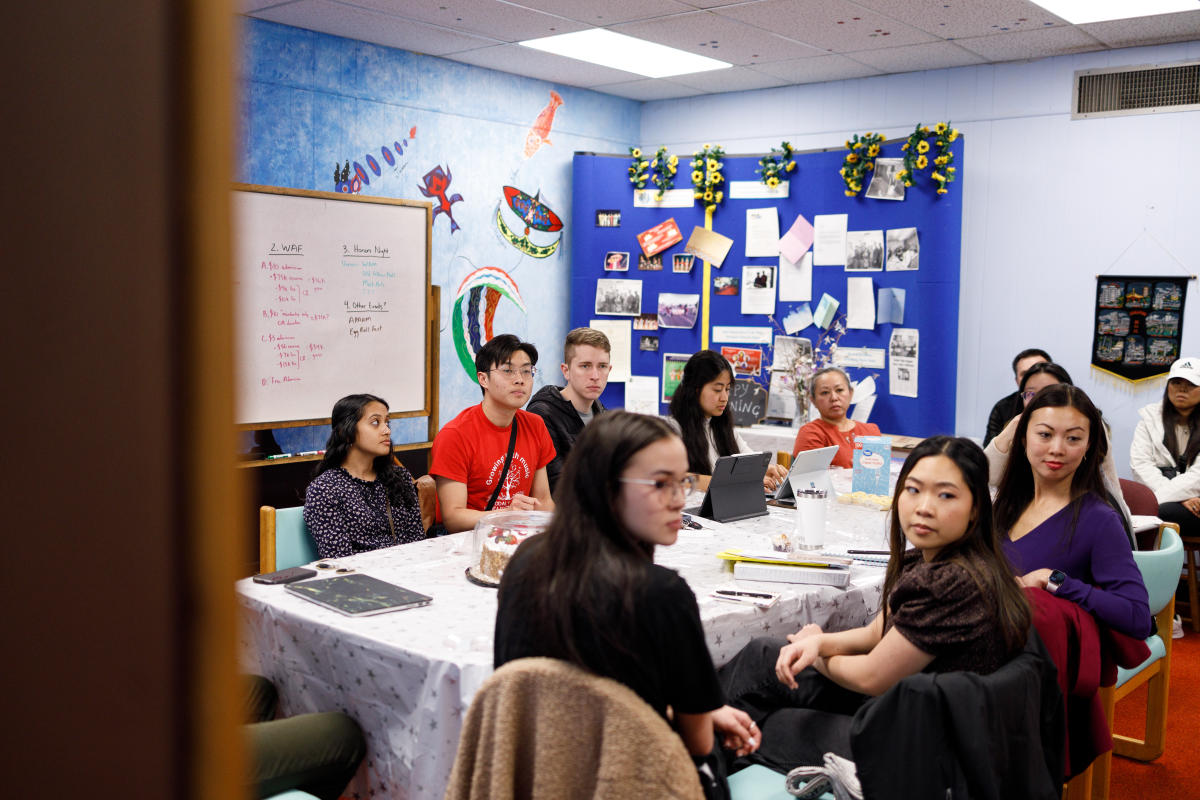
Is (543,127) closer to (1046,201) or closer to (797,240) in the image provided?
(797,240)

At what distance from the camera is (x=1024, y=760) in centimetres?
178

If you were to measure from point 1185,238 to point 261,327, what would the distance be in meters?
4.59

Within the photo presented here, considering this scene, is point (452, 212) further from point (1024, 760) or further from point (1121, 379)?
point (1024, 760)

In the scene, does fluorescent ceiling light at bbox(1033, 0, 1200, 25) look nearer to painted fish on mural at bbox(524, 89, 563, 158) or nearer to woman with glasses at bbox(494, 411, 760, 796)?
painted fish on mural at bbox(524, 89, 563, 158)

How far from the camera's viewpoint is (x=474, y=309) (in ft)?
19.8

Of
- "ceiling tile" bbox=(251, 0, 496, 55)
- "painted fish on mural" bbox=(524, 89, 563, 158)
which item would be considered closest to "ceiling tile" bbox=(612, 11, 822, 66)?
"ceiling tile" bbox=(251, 0, 496, 55)

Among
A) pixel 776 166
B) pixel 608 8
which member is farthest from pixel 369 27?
pixel 776 166

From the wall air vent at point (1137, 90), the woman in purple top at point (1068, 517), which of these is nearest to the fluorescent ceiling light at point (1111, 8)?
the wall air vent at point (1137, 90)

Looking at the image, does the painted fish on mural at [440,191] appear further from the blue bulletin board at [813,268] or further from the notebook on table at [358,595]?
the notebook on table at [358,595]

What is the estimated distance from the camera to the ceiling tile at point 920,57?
530 cm

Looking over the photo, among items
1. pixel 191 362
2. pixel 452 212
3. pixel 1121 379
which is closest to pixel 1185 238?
pixel 1121 379

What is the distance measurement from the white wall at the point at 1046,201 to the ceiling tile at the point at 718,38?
2.56 feet

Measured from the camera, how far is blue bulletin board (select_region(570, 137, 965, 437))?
552 cm

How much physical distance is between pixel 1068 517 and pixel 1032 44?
3658 millimetres
